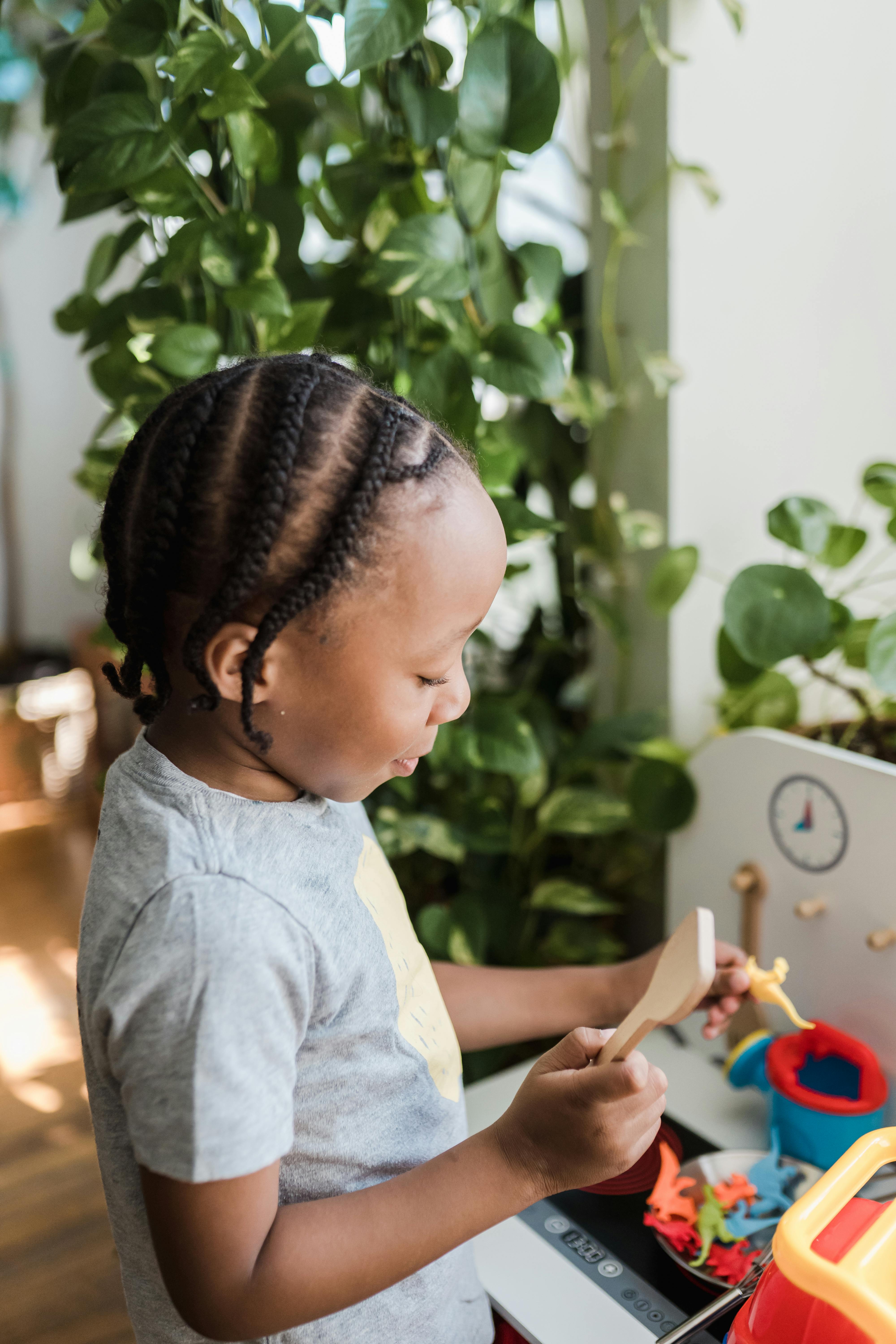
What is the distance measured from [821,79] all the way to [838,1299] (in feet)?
3.90

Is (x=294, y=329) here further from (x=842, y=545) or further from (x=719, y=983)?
(x=719, y=983)

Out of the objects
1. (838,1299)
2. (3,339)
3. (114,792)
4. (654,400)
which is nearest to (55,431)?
(3,339)

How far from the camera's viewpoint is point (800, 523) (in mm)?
945

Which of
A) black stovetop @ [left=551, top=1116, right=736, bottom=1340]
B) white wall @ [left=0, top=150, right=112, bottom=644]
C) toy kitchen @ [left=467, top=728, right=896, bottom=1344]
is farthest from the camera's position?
white wall @ [left=0, top=150, right=112, bottom=644]

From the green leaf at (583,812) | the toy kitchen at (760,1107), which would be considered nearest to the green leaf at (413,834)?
the green leaf at (583,812)

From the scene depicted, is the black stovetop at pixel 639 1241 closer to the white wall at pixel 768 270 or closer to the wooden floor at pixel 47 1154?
the white wall at pixel 768 270

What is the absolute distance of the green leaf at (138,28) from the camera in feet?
2.60

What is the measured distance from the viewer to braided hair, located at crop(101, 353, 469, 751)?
47cm

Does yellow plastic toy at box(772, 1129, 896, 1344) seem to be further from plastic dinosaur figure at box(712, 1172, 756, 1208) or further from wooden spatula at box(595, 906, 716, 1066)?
plastic dinosaur figure at box(712, 1172, 756, 1208)

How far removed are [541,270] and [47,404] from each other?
2.97 meters

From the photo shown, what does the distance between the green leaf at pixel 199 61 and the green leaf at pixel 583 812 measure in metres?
0.77

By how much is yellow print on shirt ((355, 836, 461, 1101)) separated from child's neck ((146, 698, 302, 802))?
4.2 inches

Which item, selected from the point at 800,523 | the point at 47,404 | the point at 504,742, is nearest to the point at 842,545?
the point at 800,523

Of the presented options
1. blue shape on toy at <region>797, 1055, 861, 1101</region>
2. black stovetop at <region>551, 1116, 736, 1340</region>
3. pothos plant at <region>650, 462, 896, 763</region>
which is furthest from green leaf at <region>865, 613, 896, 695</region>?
black stovetop at <region>551, 1116, 736, 1340</region>
